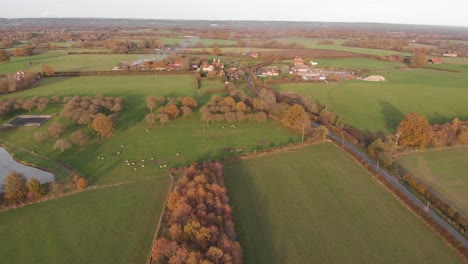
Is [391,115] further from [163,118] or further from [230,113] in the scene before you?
[163,118]

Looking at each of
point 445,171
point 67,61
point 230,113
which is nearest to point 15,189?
point 230,113

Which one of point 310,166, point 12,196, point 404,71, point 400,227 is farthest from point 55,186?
point 404,71

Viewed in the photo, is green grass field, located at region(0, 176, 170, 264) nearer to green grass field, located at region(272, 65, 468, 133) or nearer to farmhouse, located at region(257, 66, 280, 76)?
green grass field, located at region(272, 65, 468, 133)

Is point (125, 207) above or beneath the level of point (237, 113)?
beneath

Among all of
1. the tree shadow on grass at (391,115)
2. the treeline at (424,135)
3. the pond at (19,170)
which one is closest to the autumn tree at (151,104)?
the pond at (19,170)

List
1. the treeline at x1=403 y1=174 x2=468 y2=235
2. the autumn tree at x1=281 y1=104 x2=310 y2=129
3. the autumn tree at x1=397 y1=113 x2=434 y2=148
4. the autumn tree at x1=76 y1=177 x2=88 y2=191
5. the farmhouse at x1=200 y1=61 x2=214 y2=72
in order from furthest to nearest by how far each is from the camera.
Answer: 1. the farmhouse at x1=200 y1=61 x2=214 y2=72
2. the autumn tree at x1=281 y1=104 x2=310 y2=129
3. the autumn tree at x1=397 y1=113 x2=434 y2=148
4. the autumn tree at x1=76 y1=177 x2=88 y2=191
5. the treeline at x1=403 y1=174 x2=468 y2=235

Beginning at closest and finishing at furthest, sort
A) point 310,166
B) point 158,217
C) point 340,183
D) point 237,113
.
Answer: point 158,217, point 340,183, point 310,166, point 237,113

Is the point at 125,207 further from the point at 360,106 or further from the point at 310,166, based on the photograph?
the point at 360,106

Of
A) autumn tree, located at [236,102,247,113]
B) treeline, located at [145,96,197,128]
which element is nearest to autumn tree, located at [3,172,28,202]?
treeline, located at [145,96,197,128]
